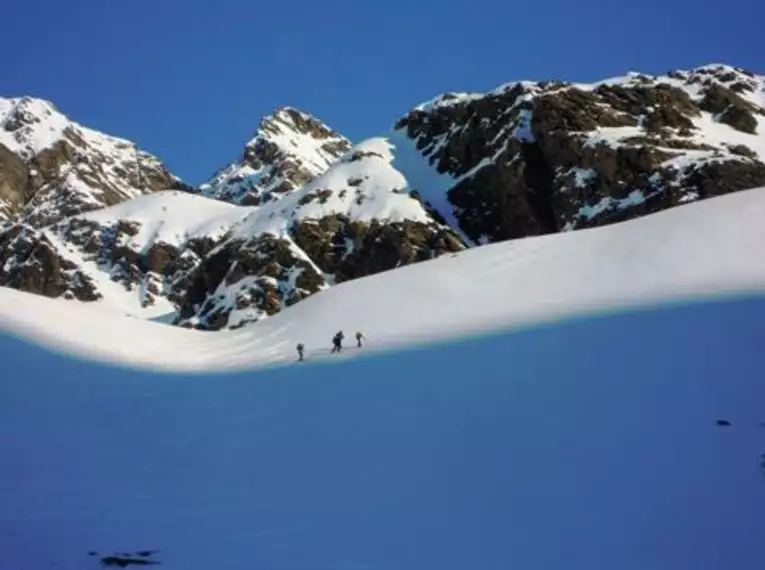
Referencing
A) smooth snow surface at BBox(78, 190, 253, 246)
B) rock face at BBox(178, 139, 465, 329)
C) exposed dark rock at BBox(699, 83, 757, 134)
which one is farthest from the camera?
smooth snow surface at BBox(78, 190, 253, 246)

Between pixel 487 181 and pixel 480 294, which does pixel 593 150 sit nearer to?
pixel 487 181

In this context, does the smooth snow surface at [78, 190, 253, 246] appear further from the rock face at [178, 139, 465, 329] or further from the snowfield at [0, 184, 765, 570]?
the snowfield at [0, 184, 765, 570]

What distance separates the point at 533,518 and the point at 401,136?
137 metres

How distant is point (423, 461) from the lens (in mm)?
16125

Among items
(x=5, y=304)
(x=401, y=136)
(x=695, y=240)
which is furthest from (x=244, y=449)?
(x=401, y=136)

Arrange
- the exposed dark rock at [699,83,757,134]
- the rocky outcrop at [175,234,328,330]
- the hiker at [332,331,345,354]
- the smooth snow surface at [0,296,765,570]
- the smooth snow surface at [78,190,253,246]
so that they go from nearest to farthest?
1. the smooth snow surface at [0,296,765,570]
2. the hiker at [332,331,345,354]
3. the rocky outcrop at [175,234,328,330]
4. the exposed dark rock at [699,83,757,134]
5. the smooth snow surface at [78,190,253,246]

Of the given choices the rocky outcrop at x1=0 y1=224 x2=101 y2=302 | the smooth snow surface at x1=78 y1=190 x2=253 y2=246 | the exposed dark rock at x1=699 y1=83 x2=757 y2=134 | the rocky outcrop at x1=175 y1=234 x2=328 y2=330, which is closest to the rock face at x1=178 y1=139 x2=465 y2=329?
the rocky outcrop at x1=175 y1=234 x2=328 y2=330

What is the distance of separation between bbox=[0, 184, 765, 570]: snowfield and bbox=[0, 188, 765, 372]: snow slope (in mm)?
251

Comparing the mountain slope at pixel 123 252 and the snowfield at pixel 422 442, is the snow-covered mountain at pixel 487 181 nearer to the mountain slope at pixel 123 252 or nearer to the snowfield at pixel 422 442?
the mountain slope at pixel 123 252

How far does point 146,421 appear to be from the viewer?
20188 millimetres

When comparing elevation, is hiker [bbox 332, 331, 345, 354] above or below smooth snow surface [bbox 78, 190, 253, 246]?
below

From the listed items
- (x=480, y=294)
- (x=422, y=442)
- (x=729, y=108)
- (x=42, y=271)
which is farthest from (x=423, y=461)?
(x=42, y=271)

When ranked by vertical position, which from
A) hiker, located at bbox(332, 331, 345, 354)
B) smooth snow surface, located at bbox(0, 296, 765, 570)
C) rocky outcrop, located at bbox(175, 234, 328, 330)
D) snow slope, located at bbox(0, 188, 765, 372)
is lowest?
smooth snow surface, located at bbox(0, 296, 765, 570)

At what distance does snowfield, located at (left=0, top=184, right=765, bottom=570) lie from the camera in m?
12.3
